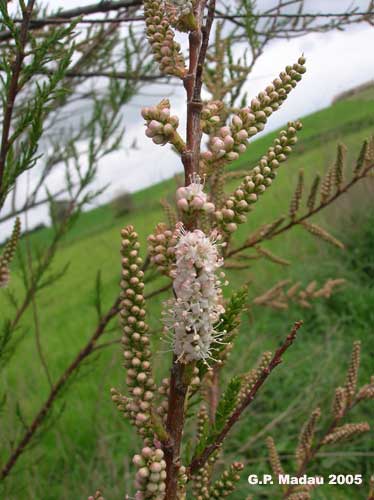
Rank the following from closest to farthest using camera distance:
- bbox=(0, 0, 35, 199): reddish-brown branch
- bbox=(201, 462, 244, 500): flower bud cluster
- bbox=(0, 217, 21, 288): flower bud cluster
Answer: bbox=(201, 462, 244, 500): flower bud cluster
bbox=(0, 0, 35, 199): reddish-brown branch
bbox=(0, 217, 21, 288): flower bud cluster

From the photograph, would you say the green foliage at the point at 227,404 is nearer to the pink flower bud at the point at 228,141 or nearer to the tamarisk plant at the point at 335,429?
the pink flower bud at the point at 228,141

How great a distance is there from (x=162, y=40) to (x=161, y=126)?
17 cm

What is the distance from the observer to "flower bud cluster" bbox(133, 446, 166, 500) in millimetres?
641

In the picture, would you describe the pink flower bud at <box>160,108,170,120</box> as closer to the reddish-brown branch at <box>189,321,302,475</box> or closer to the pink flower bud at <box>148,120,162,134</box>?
the pink flower bud at <box>148,120,162,134</box>

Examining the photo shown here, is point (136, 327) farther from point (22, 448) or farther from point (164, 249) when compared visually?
point (22, 448)

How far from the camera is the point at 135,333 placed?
705 mm

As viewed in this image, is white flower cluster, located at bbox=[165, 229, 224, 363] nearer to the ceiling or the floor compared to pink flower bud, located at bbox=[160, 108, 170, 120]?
nearer to the floor

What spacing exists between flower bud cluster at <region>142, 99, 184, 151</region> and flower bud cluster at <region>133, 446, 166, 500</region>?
17.0 inches

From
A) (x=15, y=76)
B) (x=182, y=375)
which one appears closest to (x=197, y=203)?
(x=182, y=375)

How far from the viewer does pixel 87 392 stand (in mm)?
4930

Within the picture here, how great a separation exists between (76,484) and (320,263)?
3744 millimetres

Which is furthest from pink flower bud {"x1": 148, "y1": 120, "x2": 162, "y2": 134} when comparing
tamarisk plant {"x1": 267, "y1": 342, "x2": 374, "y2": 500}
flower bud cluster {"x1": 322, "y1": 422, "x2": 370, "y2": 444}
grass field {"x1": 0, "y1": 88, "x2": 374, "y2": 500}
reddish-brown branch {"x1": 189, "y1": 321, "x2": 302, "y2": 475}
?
grass field {"x1": 0, "y1": 88, "x2": 374, "y2": 500}

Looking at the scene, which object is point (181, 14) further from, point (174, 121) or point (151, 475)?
point (151, 475)

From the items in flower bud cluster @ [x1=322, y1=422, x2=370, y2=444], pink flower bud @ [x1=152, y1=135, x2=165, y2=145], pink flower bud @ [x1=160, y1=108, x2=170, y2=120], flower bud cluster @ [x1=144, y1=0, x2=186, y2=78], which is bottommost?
flower bud cluster @ [x1=322, y1=422, x2=370, y2=444]
